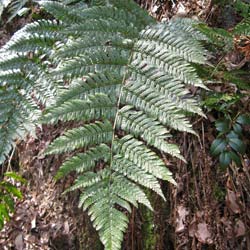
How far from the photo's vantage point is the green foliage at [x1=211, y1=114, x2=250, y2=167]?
5.84 feet

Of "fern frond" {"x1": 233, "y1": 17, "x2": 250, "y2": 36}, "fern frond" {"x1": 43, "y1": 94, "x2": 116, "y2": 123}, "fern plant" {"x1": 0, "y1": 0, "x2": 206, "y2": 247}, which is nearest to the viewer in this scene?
"fern plant" {"x1": 0, "y1": 0, "x2": 206, "y2": 247}

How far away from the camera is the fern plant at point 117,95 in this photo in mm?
1265

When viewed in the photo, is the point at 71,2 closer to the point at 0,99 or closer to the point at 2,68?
the point at 2,68

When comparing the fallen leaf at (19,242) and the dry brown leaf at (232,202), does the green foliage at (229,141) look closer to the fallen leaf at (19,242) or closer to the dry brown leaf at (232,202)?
the dry brown leaf at (232,202)

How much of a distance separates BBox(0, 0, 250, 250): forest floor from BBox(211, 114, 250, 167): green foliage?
0.07m

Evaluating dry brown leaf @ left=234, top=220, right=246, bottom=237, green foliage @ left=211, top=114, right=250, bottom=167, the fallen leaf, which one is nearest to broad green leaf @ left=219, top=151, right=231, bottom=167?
green foliage @ left=211, top=114, right=250, bottom=167

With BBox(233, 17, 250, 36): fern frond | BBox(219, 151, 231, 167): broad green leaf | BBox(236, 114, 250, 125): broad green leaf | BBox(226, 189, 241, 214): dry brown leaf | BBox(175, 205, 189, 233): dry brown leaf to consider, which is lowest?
BBox(175, 205, 189, 233): dry brown leaf

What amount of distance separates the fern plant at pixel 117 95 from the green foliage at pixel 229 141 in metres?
0.38

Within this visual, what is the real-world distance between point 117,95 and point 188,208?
0.75 metres

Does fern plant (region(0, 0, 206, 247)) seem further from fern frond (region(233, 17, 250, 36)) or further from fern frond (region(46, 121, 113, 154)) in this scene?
fern frond (region(233, 17, 250, 36))

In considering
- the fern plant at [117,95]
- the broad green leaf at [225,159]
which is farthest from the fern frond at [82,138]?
the broad green leaf at [225,159]

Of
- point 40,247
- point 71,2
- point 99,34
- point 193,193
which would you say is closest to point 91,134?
point 99,34

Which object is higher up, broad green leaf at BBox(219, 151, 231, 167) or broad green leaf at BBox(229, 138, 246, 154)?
broad green leaf at BBox(229, 138, 246, 154)

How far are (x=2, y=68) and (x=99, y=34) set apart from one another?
47 centimetres
